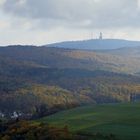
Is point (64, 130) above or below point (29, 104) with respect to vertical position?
above

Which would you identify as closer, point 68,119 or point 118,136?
point 118,136

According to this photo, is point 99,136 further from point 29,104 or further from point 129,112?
point 29,104

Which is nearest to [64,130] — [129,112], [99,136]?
[99,136]

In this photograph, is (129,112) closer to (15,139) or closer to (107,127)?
(107,127)

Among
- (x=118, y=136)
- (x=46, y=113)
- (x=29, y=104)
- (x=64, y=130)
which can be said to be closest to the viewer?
(x=118, y=136)

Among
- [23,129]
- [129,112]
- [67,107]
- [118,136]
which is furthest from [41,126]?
[67,107]

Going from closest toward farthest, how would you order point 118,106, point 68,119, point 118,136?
point 118,136, point 68,119, point 118,106
